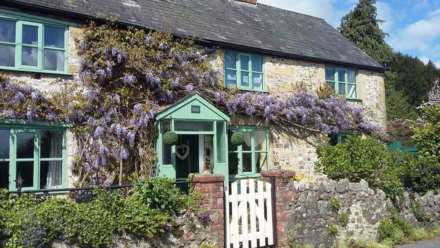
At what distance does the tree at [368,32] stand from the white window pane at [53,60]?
31.4 meters

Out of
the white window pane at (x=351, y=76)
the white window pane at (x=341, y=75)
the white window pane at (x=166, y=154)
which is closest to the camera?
the white window pane at (x=166, y=154)

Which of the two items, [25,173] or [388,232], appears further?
[25,173]

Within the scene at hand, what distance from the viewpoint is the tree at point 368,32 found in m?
37.9

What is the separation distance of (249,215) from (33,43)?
6.83 meters

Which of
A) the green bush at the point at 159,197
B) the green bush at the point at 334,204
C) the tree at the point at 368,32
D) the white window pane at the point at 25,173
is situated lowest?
the green bush at the point at 334,204

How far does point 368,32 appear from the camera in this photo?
38.6 meters

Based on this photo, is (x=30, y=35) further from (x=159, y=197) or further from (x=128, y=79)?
(x=159, y=197)

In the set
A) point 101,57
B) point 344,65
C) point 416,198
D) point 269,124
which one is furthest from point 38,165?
point 344,65

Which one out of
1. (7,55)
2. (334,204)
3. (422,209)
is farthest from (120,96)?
(422,209)

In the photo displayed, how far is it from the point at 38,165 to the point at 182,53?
5103mm

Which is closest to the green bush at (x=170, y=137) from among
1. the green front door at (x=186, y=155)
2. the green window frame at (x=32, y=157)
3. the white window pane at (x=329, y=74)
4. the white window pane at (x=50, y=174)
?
Result: the green front door at (x=186, y=155)

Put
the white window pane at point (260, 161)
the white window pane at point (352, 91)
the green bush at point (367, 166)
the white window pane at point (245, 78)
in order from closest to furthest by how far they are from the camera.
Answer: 1. the green bush at point (367, 166)
2. the white window pane at point (260, 161)
3. the white window pane at point (245, 78)
4. the white window pane at point (352, 91)

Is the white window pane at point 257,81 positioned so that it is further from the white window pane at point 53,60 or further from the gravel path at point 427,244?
the gravel path at point 427,244

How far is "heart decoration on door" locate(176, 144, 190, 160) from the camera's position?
1330cm
